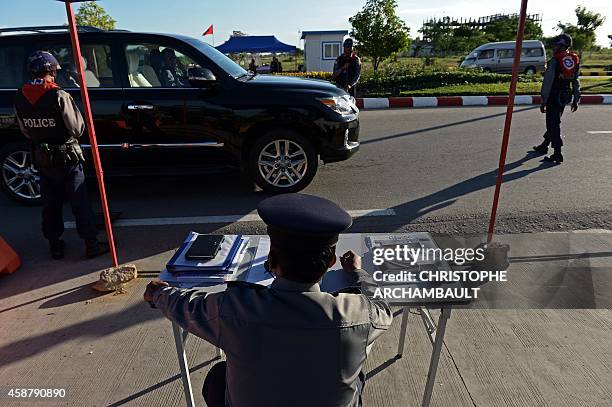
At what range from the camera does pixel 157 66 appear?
545cm

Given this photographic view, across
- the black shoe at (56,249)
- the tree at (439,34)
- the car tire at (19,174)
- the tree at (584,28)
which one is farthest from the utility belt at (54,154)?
the tree at (439,34)

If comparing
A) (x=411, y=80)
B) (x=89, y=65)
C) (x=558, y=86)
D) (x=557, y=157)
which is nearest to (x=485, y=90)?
(x=411, y=80)

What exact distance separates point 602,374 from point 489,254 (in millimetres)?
1063

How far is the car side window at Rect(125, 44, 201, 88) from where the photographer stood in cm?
539

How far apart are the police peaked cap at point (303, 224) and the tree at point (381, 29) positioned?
22.5 m

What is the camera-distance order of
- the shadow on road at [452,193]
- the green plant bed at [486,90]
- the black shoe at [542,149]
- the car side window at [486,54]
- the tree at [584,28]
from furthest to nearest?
the tree at [584,28] < the car side window at [486,54] < the green plant bed at [486,90] < the black shoe at [542,149] < the shadow on road at [452,193]

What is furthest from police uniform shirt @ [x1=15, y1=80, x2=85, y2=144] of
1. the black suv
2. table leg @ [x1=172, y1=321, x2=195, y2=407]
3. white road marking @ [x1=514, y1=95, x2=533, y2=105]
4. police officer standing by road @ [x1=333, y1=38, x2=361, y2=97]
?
white road marking @ [x1=514, y1=95, x2=533, y2=105]

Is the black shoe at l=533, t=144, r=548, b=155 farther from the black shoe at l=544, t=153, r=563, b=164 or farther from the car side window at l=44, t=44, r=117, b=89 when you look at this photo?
the car side window at l=44, t=44, r=117, b=89

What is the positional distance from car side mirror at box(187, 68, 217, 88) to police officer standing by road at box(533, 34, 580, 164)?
474cm

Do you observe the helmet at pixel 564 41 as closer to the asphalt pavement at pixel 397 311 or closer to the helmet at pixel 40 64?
the asphalt pavement at pixel 397 311

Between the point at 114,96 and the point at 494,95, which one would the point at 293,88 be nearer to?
the point at 114,96

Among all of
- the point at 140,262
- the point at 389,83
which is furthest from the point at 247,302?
the point at 389,83

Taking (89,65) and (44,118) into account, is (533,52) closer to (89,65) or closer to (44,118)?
(89,65)

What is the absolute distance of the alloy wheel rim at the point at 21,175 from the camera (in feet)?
17.6
